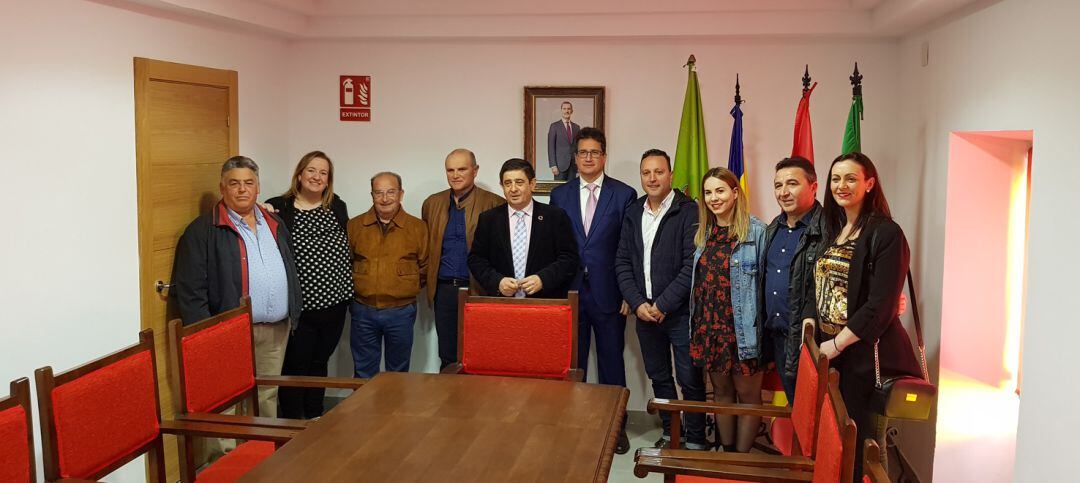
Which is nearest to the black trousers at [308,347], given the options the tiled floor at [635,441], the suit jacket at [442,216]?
the suit jacket at [442,216]

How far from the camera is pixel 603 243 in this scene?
4.73 m

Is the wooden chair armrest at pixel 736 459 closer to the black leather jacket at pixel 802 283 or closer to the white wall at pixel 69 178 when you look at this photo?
the black leather jacket at pixel 802 283

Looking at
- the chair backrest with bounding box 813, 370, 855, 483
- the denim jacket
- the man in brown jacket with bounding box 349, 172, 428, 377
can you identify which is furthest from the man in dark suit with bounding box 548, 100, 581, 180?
the chair backrest with bounding box 813, 370, 855, 483

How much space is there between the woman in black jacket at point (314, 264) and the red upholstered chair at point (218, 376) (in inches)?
40.9

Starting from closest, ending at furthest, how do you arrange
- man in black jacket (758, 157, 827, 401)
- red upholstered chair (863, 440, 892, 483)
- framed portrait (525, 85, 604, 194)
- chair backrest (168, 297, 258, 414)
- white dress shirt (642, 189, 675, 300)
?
1. red upholstered chair (863, 440, 892, 483)
2. chair backrest (168, 297, 258, 414)
3. man in black jacket (758, 157, 827, 401)
4. white dress shirt (642, 189, 675, 300)
5. framed portrait (525, 85, 604, 194)

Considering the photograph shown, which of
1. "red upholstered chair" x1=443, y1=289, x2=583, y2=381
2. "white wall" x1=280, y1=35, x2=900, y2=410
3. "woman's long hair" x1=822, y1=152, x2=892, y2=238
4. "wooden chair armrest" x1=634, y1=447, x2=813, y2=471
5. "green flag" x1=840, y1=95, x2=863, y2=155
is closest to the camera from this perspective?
"wooden chair armrest" x1=634, y1=447, x2=813, y2=471

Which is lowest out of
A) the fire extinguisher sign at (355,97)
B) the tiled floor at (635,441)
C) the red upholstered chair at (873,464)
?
the tiled floor at (635,441)

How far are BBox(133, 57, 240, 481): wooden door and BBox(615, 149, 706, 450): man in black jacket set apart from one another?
2.20m

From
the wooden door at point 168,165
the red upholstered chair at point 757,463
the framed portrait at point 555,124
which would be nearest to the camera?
the red upholstered chair at point 757,463

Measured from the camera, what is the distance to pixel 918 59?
181 inches

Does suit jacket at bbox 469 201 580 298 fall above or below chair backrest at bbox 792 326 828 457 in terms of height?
above

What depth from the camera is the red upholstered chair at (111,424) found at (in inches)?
99.1

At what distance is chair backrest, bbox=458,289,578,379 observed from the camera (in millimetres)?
3648

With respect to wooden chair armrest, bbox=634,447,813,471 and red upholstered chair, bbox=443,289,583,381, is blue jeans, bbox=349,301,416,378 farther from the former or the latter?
wooden chair armrest, bbox=634,447,813,471
